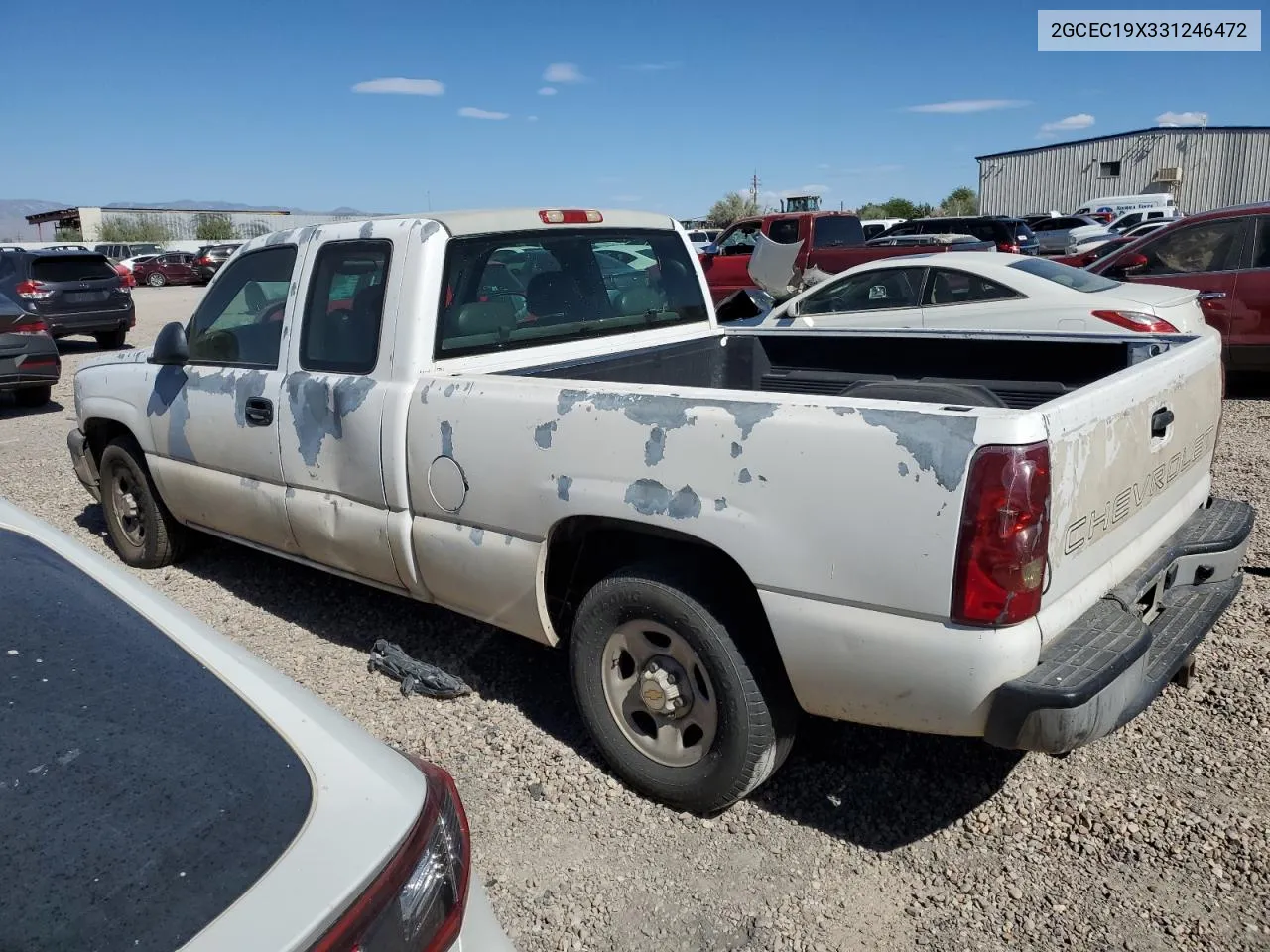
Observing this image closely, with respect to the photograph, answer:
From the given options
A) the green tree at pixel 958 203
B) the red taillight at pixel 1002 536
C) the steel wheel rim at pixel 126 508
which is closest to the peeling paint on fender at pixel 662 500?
the red taillight at pixel 1002 536

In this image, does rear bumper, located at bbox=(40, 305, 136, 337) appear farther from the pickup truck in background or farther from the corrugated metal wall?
the corrugated metal wall

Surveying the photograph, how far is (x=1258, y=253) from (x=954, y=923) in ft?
27.3

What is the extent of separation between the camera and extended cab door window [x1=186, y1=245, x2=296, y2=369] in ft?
13.9

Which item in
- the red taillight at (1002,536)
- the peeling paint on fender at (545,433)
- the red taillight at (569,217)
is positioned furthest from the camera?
the red taillight at (569,217)

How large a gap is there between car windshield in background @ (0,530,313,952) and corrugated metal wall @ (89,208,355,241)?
72079mm

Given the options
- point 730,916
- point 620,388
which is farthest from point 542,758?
point 620,388

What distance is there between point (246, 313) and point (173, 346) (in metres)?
0.35

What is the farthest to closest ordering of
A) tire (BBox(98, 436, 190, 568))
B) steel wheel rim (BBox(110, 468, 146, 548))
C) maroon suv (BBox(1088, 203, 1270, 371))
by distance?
1. maroon suv (BBox(1088, 203, 1270, 371))
2. steel wheel rim (BBox(110, 468, 146, 548))
3. tire (BBox(98, 436, 190, 568))

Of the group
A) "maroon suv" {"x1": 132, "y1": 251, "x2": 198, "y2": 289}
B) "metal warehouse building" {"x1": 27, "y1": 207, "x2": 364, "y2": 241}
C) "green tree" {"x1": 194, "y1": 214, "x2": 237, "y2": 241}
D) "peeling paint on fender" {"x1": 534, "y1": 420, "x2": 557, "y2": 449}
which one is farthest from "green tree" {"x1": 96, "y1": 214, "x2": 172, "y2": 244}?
"peeling paint on fender" {"x1": 534, "y1": 420, "x2": 557, "y2": 449}

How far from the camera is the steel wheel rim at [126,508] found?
17.6 ft

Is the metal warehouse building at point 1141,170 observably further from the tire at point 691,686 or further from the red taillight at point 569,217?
the tire at point 691,686

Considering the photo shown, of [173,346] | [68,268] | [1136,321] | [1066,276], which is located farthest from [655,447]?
Result: [68,268]

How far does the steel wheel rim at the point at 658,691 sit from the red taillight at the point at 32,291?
50.3 ft

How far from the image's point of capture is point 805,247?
1523 cm
